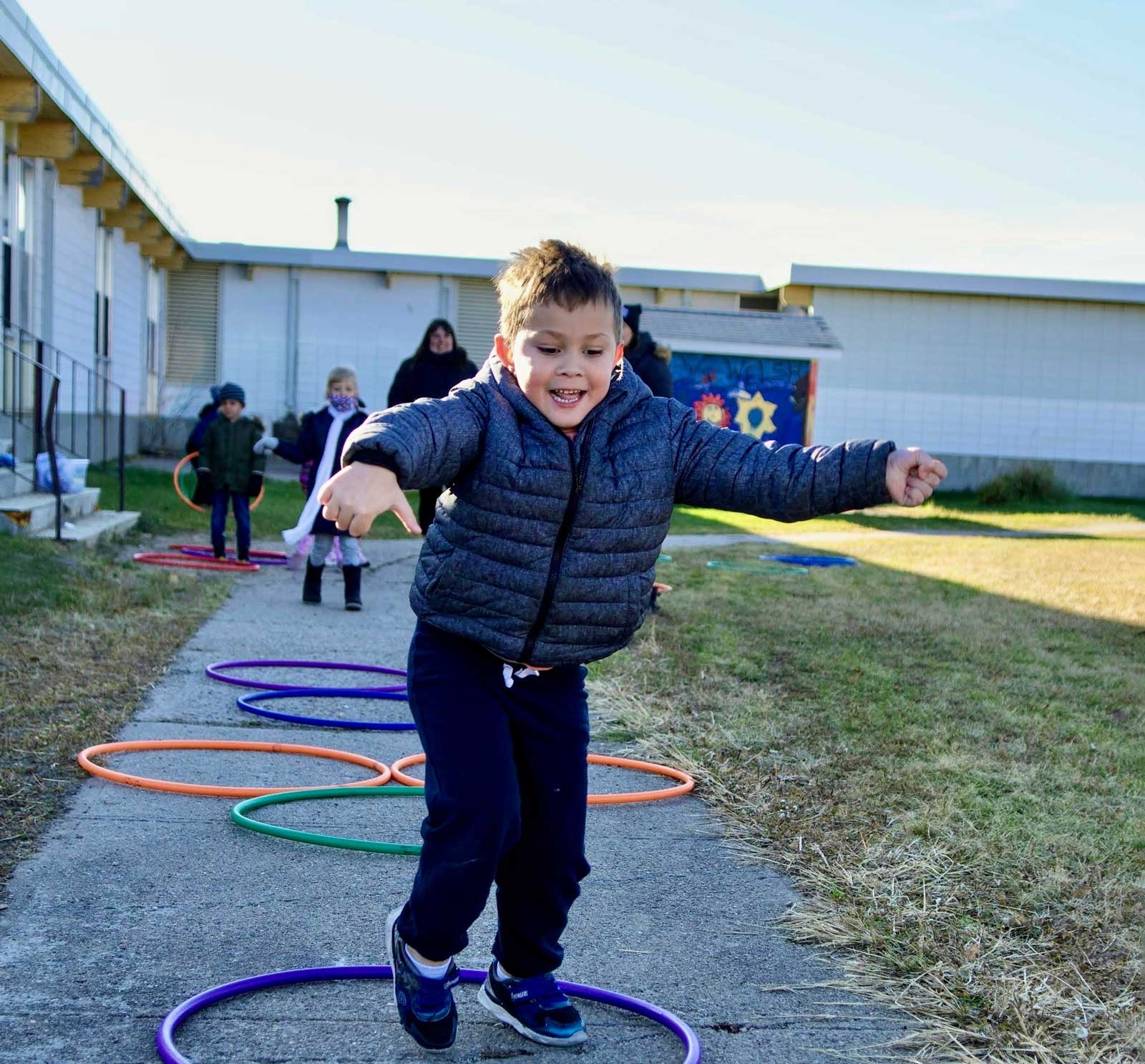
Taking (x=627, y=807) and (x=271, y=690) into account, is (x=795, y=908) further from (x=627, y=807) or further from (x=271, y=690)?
(x=271, y=690)

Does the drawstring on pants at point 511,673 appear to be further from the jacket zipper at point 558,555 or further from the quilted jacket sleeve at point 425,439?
the quilted jacket sleeve at point 425,439

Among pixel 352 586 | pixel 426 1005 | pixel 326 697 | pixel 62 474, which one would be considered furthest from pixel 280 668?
pixel 62 474

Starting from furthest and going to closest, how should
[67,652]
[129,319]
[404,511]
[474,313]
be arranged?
[474,313] → [129,319] → [67,652] → [404,511]

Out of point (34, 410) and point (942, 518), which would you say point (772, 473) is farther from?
point (942, 518)

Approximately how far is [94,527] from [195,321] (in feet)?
49.7

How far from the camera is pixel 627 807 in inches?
178

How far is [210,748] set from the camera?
5082 millimetres

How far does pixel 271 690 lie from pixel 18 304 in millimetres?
9871

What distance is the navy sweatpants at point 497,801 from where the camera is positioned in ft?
8.91

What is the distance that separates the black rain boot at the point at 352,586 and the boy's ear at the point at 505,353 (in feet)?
19.5

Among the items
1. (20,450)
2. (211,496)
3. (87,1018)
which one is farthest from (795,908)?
(20,450)

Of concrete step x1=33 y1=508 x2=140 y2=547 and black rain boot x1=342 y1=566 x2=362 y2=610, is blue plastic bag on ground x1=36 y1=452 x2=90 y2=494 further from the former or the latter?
black rain boot x1=342 y1=566 x2=362 y2=610

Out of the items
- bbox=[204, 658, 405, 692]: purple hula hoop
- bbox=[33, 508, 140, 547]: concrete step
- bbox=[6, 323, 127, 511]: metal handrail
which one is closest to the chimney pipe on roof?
bbox=[6, 323, 127, 511]: metal handrail

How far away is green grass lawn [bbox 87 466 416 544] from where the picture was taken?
1319 cm
